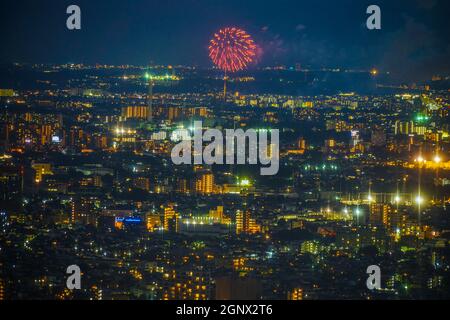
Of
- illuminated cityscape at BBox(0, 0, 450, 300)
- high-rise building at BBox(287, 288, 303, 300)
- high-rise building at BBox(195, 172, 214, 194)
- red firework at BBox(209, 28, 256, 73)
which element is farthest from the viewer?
red firework at BBox(209, 28, 256, 73)

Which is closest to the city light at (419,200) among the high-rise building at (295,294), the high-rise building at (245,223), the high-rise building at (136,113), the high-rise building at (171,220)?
the high-rise building at (245,223)

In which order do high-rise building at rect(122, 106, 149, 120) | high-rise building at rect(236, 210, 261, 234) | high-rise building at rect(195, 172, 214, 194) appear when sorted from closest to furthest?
high-rise building at rect(236, 210, 261, 234), high-rise building at rect(195, 172, 214, 194), high-rise building at rect(122, 106, 149, 120)

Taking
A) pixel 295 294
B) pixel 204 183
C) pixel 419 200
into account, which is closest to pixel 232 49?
pixel 204 183

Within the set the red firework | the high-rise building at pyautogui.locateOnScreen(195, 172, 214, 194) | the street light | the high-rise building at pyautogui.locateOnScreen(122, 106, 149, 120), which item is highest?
the red firework

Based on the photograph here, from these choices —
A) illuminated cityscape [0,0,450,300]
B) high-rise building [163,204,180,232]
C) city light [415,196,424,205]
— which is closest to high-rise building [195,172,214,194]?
illuminated cityscape [0,0,450,300]

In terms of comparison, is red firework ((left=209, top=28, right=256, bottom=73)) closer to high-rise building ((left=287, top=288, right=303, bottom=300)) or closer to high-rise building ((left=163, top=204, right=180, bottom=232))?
high-rise building ((left=163, top=204, right=180, bottom=232))

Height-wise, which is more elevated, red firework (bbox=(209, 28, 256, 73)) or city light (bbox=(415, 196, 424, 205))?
red firework (bbox=(209, 28, 256, 73))

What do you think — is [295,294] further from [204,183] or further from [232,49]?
[232,49]

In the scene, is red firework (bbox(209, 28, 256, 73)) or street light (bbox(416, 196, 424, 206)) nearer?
street light (bbox(416, 196, 424, 206))
